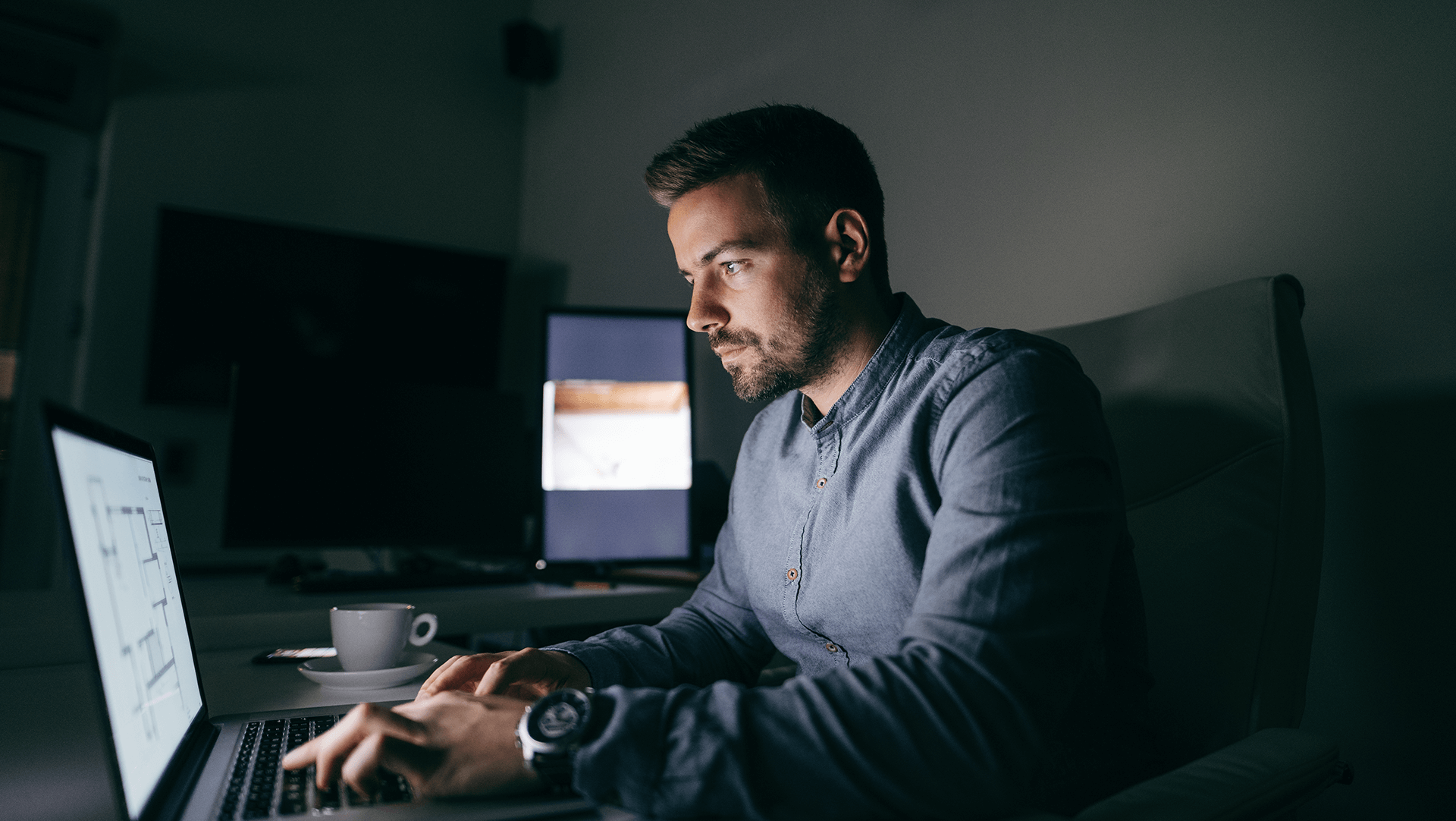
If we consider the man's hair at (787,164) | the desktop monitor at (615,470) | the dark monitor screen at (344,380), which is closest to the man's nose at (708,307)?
the man's hair at (787,164)

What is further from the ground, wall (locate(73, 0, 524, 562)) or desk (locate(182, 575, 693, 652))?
wall (locate(73, 0, 524, 562))

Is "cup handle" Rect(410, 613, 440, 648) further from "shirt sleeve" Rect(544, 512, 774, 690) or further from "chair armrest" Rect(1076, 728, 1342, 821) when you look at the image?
"chair armrest" Rect(1076, 728, 1342, 821)

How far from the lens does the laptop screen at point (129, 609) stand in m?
0.46

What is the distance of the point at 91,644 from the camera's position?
439mm

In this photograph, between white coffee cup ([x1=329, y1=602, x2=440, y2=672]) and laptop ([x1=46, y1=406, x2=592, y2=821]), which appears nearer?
laptop ([x1=46, y1=406, x2=592, y2=821])

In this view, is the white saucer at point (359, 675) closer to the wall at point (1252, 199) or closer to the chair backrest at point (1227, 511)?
the chair backrest at point (1227, 511)

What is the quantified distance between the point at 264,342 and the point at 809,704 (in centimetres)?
261

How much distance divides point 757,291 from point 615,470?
2.87 feet

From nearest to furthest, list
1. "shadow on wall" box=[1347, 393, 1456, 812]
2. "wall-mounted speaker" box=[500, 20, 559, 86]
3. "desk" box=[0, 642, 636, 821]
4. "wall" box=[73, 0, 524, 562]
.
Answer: "desk" box=[0, 642, 636, 821] < "shadow on wall" box=[1347, 393, 1456, 812] < "wall" box=[73, 0, 524, 562] < "wall-mounted speaker" box=[500, 20, 559, 86]

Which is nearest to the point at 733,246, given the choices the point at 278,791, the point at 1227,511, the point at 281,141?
the point at 1227,511

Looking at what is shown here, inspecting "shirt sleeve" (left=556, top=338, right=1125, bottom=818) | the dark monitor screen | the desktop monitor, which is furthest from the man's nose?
the dark monitor screen

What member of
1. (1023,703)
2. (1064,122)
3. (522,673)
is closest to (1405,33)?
(1064,122)

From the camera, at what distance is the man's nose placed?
1029mm

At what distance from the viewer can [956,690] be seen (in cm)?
55
